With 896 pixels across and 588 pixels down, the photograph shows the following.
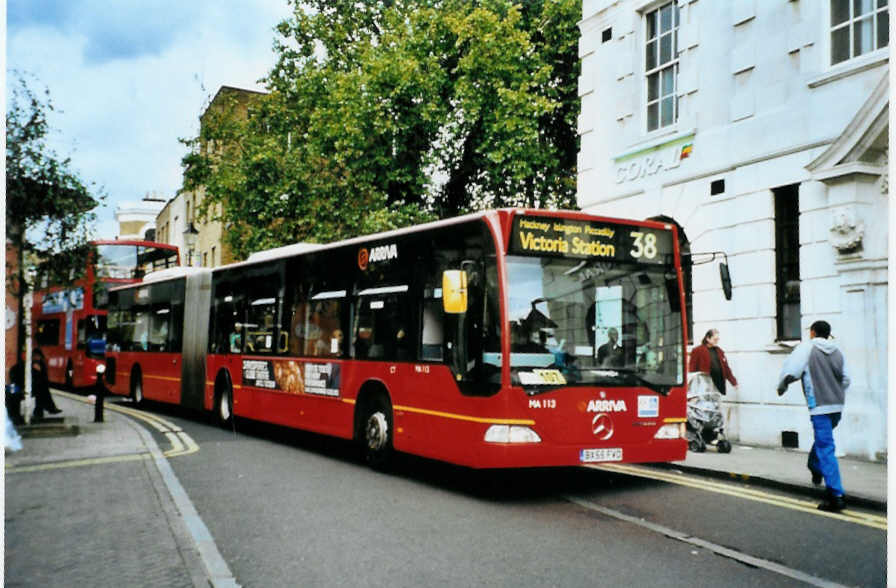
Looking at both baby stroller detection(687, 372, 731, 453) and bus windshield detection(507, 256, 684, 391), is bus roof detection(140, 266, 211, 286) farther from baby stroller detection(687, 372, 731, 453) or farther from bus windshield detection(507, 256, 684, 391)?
bus windshield detection(507, 256, 684, 391)

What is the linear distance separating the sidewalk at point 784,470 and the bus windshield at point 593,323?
1595mm

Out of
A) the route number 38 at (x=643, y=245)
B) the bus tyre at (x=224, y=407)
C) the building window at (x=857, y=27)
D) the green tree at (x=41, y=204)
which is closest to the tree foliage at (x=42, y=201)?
the green tree at (x=41, y=204)

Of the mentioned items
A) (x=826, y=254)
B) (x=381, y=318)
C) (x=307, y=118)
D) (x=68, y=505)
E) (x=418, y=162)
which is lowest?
(x=68, y=505)

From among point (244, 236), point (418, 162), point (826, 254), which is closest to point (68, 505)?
point (826, 254)

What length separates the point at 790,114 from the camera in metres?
13.2

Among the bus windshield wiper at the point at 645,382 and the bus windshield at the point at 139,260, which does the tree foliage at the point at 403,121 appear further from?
the bus windshield wiper at the point at 645,382

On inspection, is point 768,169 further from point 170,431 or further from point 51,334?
point 51,334

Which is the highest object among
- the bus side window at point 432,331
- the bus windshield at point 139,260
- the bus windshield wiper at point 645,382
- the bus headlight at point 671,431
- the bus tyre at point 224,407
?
the bus windshield at point 139,260

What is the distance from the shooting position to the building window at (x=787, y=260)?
13477 millimetres

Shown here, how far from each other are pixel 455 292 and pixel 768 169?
6.89 meters

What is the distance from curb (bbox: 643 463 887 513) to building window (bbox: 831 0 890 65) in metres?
5.75

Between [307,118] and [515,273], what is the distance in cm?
1915

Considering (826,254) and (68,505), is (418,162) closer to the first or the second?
(826,254)

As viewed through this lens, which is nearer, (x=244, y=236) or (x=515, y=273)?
(x=515, y=273)
